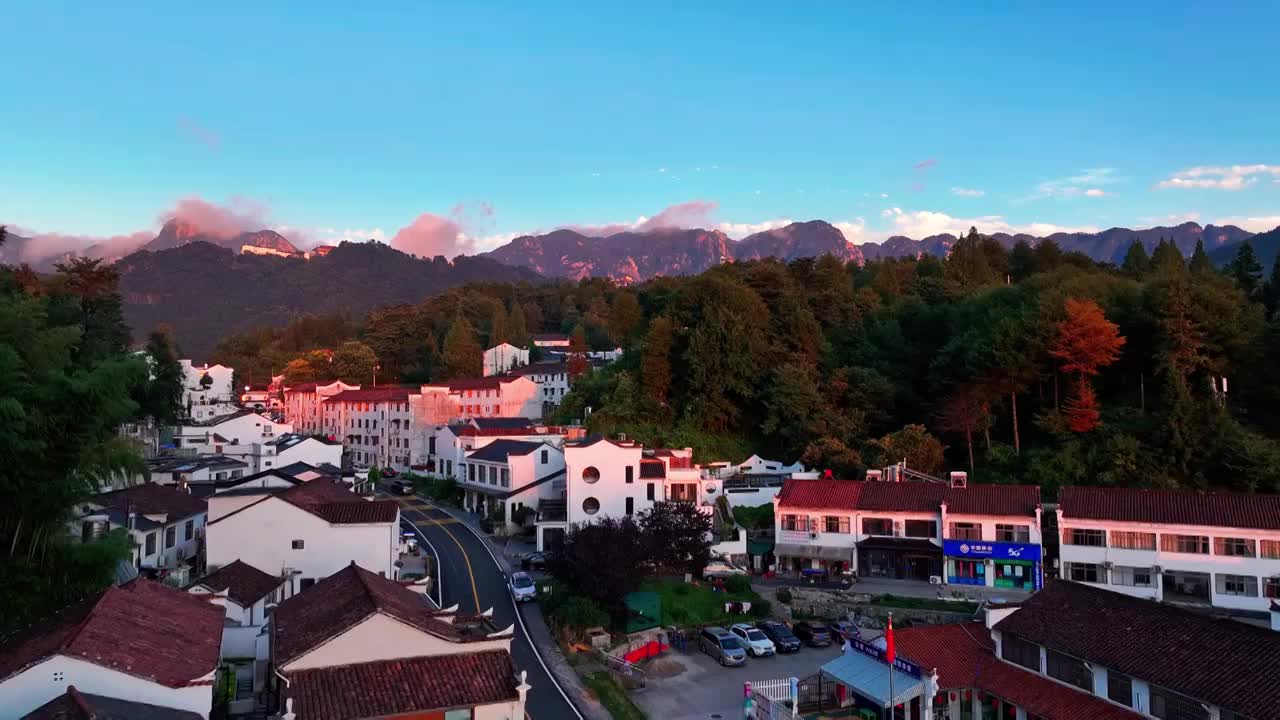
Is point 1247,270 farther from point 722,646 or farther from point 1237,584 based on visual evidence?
point 722,646

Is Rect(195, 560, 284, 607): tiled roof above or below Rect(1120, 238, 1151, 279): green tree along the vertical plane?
below

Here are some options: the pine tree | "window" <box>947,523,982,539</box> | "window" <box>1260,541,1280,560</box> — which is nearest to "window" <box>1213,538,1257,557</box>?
"window" <box>1260,541,1280,560</box>

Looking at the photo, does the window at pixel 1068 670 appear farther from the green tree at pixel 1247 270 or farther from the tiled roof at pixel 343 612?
the green tree at pixel 1247 270

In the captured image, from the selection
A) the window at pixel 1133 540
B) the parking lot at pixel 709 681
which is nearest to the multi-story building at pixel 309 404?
the parking lot at pixel 709 681

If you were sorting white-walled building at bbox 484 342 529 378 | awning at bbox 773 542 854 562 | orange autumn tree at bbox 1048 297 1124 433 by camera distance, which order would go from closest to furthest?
awning at bbox 773 542 854 562
orange autumn tree at bbox 1048 297 1124 433
white-walled building at bbox 484 342 529 378

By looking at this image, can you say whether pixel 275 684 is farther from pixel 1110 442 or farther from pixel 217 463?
pixel 1110 442

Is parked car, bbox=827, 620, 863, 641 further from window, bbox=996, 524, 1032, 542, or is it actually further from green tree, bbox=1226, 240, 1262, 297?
green tree, bbox=1226, 240, 1262, 297

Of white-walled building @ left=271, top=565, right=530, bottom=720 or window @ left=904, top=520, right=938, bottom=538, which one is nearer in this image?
white-walled building @ left=271, top=565, right=530, bottom=720
